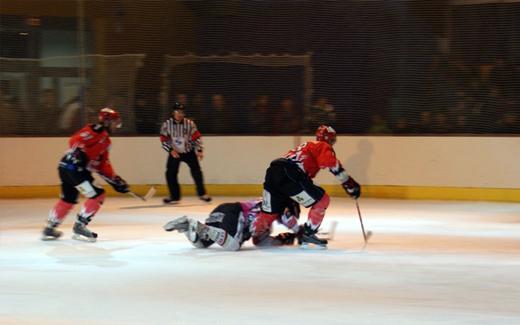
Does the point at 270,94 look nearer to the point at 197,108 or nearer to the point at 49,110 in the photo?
the point at 197,108

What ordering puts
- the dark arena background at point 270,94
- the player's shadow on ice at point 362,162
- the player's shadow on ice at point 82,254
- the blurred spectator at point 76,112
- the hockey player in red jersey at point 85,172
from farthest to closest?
the blurred spectator at point 76,112 < the player's shadow on ice at point 362,162 < the dark arena background at point 270,94 < the hockey player in red jersey at point 85,172 < the player's shadow on ice at point 82,254

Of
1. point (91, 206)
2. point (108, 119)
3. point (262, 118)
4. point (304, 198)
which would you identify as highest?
point (108, 119)

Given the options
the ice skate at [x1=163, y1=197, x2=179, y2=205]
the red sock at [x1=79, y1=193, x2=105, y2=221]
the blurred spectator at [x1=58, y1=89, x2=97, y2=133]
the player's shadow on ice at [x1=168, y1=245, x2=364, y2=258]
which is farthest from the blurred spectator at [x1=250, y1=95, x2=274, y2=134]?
the player's shadow on ice at [x1=168, y1=245, x2=364, y2=258]

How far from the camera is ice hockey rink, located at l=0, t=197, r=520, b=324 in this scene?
508cm

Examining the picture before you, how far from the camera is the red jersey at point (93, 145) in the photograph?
784 cm

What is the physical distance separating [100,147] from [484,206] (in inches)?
220

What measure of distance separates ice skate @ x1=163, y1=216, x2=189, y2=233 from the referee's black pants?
4.33m

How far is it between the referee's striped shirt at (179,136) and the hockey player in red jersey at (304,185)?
13.6ft

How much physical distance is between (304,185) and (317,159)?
0.93 ft

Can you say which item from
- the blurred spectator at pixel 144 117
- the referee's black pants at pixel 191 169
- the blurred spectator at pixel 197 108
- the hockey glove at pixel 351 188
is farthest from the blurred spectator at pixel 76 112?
the hockey glove at pixel 351 188

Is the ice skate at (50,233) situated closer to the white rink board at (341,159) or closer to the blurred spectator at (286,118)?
the white rink board at (341,159)

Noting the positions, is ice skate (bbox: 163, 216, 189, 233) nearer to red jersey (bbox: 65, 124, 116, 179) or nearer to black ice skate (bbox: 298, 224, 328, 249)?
black ice skate (bbox: 298, 224, 328, 249)

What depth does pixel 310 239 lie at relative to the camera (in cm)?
742

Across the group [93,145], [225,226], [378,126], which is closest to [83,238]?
[93,145]
